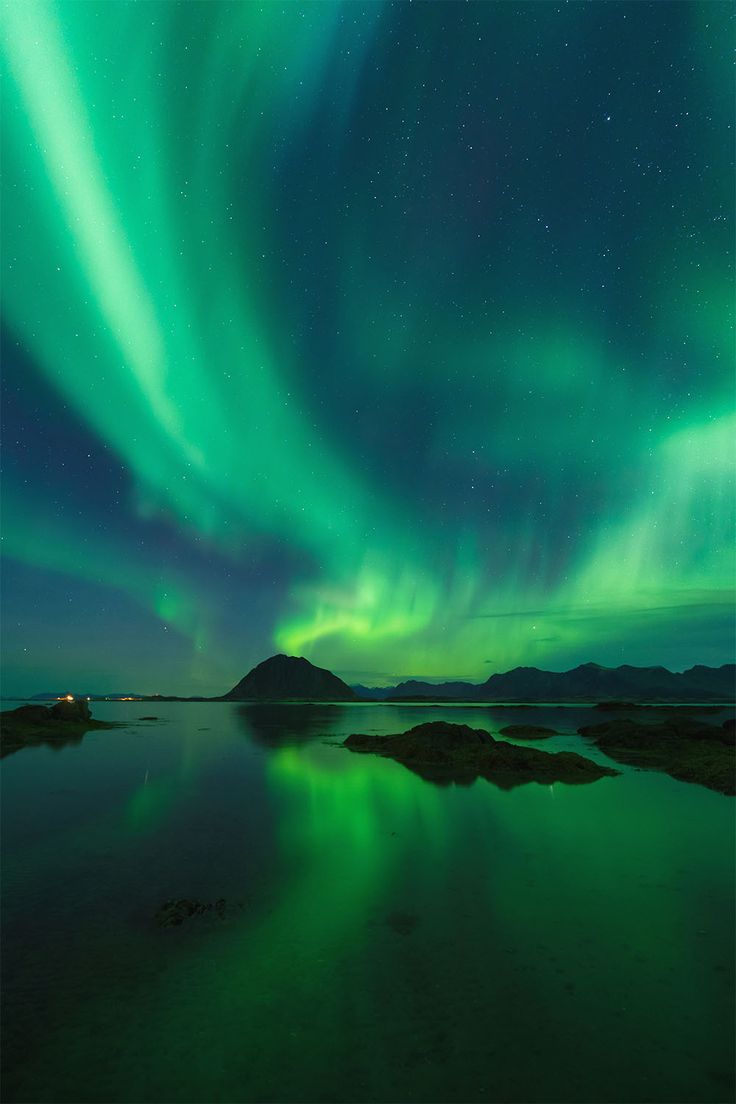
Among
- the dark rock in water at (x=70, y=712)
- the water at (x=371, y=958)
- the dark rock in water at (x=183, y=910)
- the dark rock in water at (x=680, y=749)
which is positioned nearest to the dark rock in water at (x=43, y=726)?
the dark rock in water at (x=70, y=712)

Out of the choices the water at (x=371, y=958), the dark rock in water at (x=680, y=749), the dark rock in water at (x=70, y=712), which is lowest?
the dark rock in water at (x=680, y=749)

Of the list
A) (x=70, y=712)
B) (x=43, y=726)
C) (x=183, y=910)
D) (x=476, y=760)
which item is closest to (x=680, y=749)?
(x=476, y=760)

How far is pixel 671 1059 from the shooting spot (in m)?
8.67

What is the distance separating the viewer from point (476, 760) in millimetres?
40812

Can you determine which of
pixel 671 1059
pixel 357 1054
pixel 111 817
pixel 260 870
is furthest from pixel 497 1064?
pixel 111 817

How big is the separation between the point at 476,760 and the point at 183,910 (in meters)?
30.8

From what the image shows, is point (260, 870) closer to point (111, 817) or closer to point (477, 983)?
point (477, 983)

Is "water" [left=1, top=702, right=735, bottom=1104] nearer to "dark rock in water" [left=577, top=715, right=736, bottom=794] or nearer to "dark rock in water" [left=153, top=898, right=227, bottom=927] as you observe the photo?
"dark rock in water" [left=153, top=898, right=227, bottom=927]

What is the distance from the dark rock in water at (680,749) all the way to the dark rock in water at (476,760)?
19.5 feet

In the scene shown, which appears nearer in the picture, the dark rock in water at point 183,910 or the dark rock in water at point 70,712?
the dark rock in water at point 183,910

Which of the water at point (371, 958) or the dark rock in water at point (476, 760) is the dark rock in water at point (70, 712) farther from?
the water at point (371, 958)

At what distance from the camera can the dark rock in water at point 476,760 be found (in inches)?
1421

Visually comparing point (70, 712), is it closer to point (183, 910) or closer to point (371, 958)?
point (183, 910)

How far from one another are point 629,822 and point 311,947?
18.6 metres
